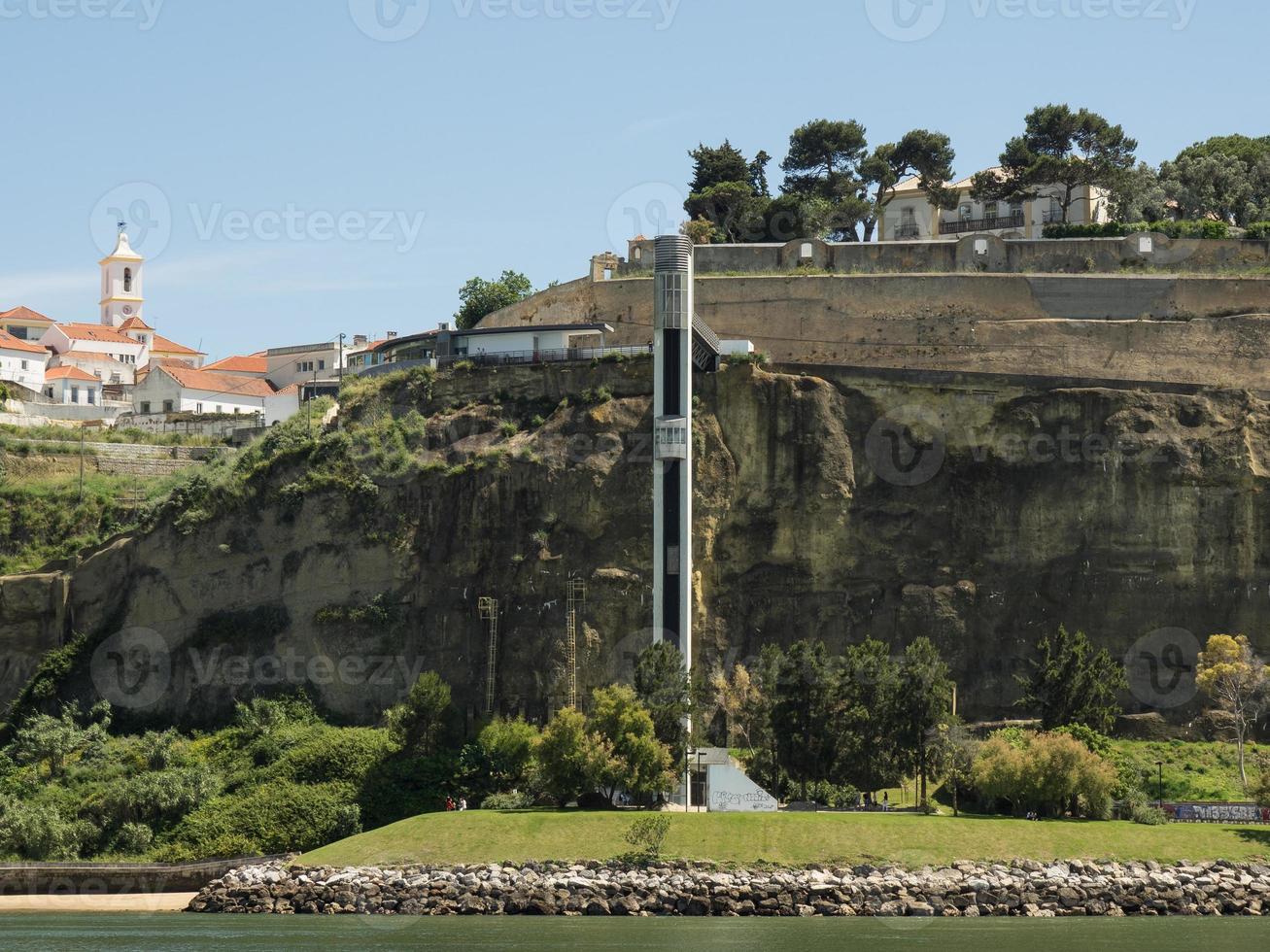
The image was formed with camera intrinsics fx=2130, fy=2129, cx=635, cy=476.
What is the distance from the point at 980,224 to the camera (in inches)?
2906

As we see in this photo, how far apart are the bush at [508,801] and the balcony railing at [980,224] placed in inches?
1198

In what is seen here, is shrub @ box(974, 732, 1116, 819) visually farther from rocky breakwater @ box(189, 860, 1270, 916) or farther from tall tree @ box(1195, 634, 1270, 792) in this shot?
tall tree @ box(1195, 634, 1270, 792)

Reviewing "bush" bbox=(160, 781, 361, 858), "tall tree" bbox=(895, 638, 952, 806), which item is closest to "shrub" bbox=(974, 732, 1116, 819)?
"tall tree" bbox=(895, 638, 952, 806)

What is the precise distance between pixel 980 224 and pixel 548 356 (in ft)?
62.3

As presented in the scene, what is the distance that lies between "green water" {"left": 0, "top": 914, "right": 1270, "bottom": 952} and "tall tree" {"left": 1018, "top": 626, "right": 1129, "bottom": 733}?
30.6 feet

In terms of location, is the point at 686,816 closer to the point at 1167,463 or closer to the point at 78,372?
the point at 1167,463

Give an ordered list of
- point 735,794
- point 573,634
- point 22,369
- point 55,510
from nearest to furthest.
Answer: point 735,794, point 573,634, point 55,510, point 22,369

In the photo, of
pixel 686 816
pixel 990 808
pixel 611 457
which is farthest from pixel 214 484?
pixel 990 808

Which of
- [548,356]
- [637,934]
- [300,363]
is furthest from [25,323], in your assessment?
[637,934]

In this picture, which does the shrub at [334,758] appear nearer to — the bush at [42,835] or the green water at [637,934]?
the bush at [42,835]

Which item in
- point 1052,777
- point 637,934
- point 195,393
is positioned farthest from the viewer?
point 195,393

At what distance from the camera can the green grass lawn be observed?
4688 centimetres

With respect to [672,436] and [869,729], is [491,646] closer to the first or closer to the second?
[672,436]

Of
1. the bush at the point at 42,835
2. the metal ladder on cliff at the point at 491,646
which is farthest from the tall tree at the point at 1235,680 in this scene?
the bush at the point at 42,835
